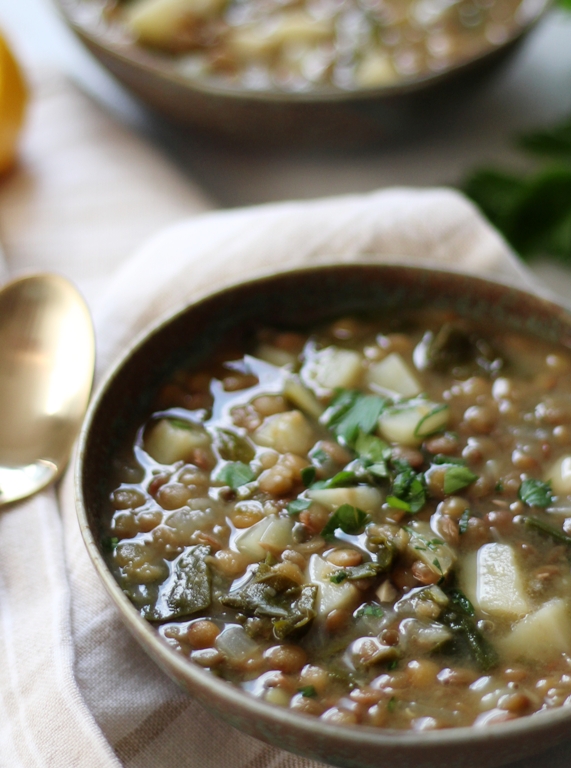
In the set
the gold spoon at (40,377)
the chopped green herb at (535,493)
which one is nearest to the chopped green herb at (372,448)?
the chopped green herb at (535,493)

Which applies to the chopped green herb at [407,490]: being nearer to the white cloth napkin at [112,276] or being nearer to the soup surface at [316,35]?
the white cloth napkin at [112,276]

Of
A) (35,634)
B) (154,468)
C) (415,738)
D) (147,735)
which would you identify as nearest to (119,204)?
(154,468)

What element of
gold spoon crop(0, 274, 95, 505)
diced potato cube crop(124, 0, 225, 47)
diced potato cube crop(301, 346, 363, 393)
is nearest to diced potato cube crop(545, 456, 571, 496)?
diced potato cube crop(301, 346, 363, 393)

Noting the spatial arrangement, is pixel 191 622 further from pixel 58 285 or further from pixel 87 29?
pixel 87 29

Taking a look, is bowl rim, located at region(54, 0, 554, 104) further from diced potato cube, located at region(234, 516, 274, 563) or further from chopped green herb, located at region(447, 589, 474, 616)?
chopped green herb, located at region(447, 589, 474, 616)

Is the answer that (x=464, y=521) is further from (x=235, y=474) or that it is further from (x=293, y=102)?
(x=293, y=102)

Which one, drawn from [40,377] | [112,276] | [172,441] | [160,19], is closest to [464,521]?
[172,441]
